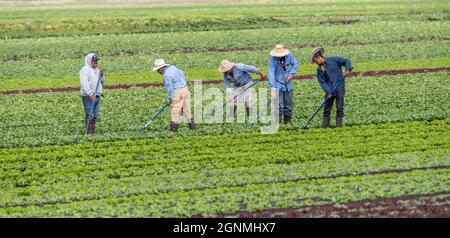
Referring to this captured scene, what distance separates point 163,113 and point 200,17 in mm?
31720

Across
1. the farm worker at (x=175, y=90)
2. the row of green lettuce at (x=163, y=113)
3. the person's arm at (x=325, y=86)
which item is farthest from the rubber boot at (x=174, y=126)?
the person's arm at (x=325, y=86)

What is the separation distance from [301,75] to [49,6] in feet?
157

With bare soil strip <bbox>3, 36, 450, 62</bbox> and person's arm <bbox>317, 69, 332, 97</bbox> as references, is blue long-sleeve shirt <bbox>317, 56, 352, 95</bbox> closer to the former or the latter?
person's arm <bbox>317, 69, 332, 97</bbox>

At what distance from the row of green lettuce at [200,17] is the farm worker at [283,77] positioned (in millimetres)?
28536

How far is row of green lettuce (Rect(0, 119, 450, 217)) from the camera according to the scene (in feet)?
59.9

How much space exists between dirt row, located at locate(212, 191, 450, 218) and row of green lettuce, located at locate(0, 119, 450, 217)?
0.29 m

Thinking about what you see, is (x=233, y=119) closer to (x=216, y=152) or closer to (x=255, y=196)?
(x=216, y=152)

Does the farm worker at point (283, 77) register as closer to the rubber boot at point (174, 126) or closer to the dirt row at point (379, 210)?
the rubber boot at point (174, 126)

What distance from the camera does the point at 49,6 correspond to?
81000 mm

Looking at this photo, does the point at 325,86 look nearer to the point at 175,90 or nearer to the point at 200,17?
the point at 175,90

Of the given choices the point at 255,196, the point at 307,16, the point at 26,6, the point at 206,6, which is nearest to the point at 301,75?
the point at 255,196

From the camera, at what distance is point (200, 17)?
5981cm

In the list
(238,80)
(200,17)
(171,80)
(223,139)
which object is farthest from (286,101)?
(200,17)

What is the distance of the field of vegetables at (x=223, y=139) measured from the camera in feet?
60.1
